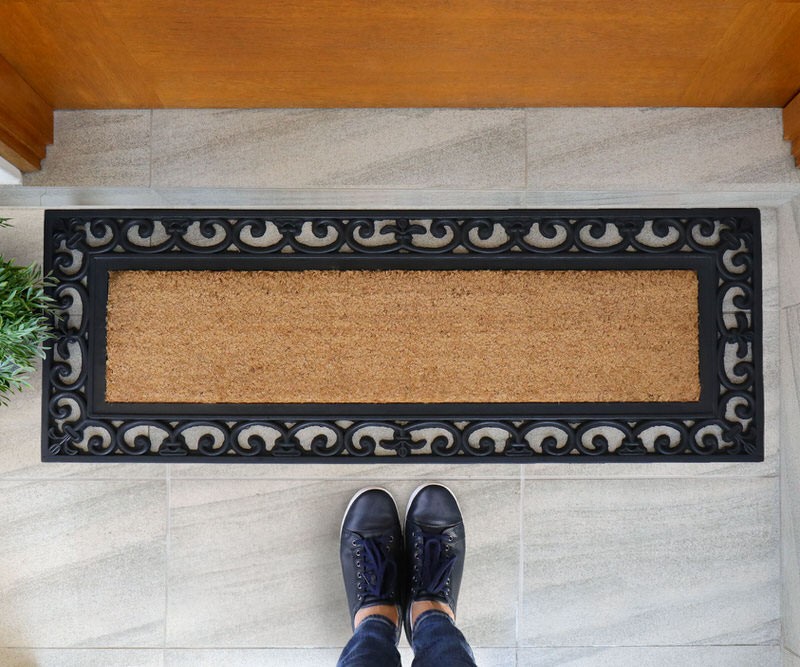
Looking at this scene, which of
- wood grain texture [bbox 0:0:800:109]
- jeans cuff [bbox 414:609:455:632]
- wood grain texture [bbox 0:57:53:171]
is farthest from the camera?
jeans cuff [bbox 414:609:455:632]

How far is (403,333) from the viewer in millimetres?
1256

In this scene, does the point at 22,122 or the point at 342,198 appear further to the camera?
the point at 342,198

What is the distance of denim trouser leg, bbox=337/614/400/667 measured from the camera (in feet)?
3.63

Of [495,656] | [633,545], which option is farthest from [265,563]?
[633,545]

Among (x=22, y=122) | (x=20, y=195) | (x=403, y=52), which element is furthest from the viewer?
(x=20, y=195)

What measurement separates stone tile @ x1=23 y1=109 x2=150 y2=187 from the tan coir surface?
210mm

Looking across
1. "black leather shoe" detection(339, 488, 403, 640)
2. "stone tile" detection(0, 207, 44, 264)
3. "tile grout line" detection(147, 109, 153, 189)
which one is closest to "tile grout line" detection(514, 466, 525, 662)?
"black leather shoe" detection(339, 488, 403, 640)

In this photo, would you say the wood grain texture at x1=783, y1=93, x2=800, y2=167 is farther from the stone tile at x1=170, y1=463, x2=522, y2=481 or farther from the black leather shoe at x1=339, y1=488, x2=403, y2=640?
the black leather shoe at x1=339, y1=488, x2=403, y2=640

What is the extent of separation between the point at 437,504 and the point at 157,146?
0.97 meters

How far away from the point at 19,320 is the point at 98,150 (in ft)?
1.28

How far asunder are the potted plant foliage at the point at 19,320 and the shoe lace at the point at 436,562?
2.92ft

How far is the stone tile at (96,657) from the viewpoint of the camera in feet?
4.15

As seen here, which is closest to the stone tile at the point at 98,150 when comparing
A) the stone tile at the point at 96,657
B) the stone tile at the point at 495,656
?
the stone tile at the point at 96,657

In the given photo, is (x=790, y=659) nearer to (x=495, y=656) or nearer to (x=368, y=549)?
(x=495, y=656)
